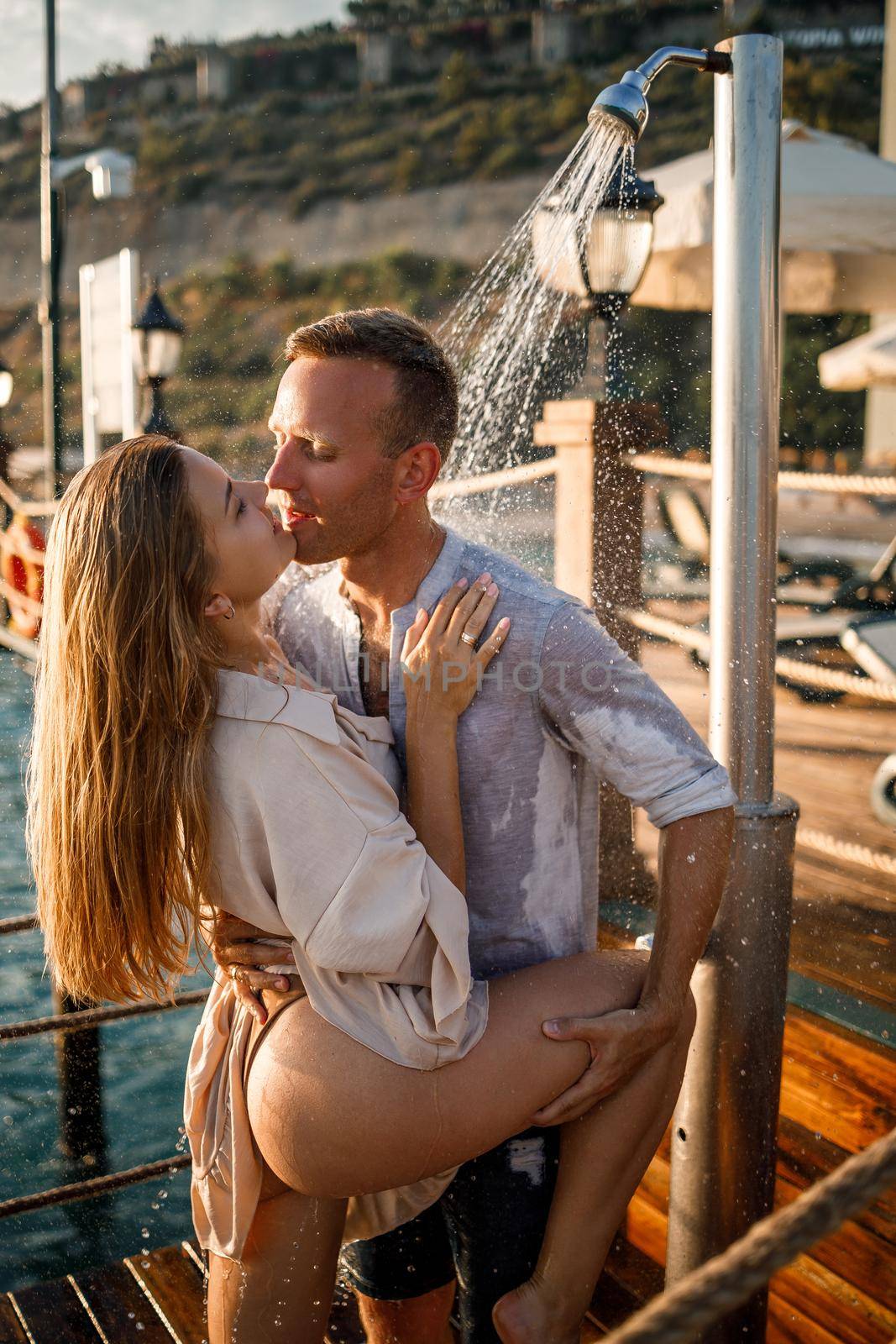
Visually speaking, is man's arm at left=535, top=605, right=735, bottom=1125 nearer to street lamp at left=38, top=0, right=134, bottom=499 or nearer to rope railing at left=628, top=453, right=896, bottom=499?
rope railing at left=628, top=453, right=896, bottom=499

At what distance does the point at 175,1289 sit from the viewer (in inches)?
91.4

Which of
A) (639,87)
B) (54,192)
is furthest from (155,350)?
(639,87)

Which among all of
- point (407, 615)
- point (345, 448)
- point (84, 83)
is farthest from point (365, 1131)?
point (84, 83)

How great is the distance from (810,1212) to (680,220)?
6.72m

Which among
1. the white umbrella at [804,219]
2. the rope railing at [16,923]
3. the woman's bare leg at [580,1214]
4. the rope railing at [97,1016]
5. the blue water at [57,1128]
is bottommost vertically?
the blue water at [57,1128]

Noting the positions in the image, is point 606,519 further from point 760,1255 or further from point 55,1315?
point 760,1255

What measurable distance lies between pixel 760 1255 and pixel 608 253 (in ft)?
10.3

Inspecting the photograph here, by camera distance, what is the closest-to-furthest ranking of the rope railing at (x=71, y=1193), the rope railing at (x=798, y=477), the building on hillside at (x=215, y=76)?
the rope railing at (x=71, y=1193) → the rope railing at (x=798, y=477) → the building on hillside at (x=215, y=76)

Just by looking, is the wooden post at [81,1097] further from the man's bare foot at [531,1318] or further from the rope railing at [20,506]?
the rope railing at [20,506]

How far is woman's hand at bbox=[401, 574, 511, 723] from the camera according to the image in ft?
5.05

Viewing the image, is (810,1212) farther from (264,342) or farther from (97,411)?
(264,342)

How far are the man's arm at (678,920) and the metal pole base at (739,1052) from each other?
0.09 metres

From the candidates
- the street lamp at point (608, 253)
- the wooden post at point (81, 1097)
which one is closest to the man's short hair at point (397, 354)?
the street lamp at point (608, 253)

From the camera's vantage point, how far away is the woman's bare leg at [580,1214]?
1486 mm
